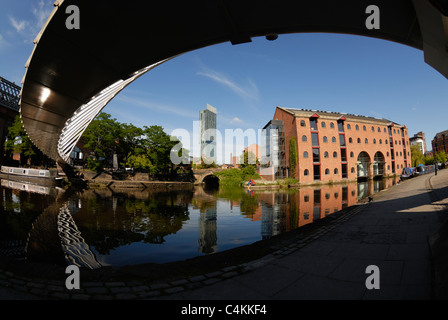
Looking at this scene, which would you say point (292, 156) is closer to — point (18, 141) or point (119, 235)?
point (119, 235)

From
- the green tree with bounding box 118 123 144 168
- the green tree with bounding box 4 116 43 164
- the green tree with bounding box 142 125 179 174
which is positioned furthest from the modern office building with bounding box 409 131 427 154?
the green tree with bounding box 4 116 43 164

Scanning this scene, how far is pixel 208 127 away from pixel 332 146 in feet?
483

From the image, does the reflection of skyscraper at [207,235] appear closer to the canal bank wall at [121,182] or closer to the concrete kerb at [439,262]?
the concrete kerb at [439,262]

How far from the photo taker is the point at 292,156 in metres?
39.1

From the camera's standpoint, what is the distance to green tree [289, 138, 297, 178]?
3869 centimetres

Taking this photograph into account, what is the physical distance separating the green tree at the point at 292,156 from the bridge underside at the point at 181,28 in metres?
36.0

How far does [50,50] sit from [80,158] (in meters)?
64.4

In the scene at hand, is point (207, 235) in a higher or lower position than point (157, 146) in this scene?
lower

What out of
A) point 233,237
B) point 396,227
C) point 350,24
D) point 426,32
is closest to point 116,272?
point 233,237

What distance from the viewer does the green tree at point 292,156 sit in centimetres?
3869

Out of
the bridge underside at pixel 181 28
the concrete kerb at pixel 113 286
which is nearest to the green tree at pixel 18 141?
the bridge underside at pixel 181 28

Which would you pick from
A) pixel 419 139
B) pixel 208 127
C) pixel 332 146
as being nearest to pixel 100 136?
pixel 332 146

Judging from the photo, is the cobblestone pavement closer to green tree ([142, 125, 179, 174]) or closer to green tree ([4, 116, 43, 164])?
green tree ([142, 125, 179, 174])
